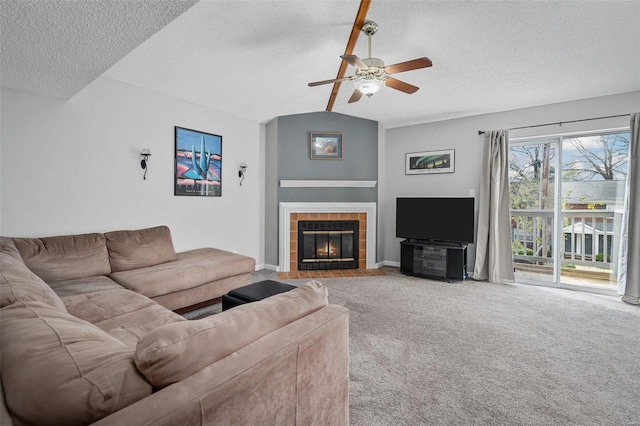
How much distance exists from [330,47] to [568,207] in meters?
3.92

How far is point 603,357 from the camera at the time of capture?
2.28 meters

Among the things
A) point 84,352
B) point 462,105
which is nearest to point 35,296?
point 84,352

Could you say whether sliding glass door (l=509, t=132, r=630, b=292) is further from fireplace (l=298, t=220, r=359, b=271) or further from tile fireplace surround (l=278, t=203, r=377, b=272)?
fireplace (l=298, t=220, r=359, b=271)

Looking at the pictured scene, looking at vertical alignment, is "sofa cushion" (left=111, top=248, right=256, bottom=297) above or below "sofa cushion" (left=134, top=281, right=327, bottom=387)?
below

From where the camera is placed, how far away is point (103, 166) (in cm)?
323

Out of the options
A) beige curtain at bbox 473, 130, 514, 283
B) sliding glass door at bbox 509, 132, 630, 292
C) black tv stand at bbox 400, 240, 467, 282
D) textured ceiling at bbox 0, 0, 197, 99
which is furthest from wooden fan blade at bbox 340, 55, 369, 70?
sliding glass door at bbox 509, 132, 630, 292

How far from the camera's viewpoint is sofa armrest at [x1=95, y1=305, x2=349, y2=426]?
2.46 ft

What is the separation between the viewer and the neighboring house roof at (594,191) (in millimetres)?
3824

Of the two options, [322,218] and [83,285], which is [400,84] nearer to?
[322,218]

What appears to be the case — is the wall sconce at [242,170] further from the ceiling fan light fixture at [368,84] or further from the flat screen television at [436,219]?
the flat screen television at [436,219]

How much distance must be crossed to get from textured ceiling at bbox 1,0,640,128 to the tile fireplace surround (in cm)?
181

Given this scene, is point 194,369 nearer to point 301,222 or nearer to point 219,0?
point 219,0

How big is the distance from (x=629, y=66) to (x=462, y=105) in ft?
5.51

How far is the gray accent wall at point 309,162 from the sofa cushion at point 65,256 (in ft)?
8.39
